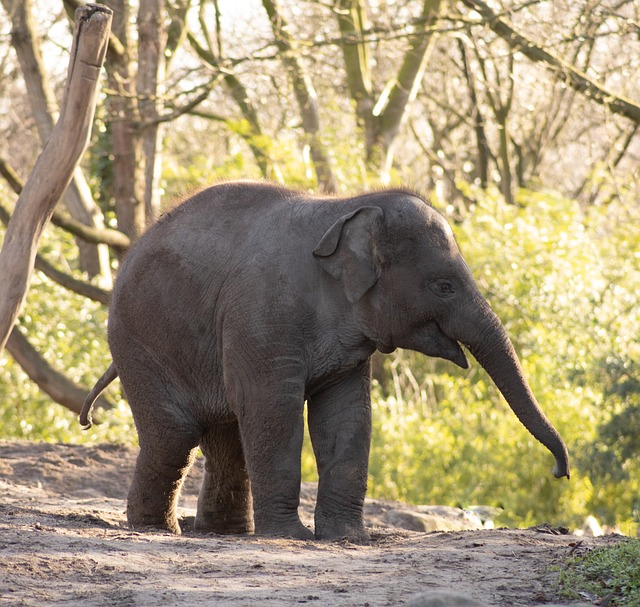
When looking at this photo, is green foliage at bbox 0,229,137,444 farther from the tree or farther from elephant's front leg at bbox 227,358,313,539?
elephant's front leg at bbox 227,358,313,539

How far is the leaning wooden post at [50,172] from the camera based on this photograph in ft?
26.6

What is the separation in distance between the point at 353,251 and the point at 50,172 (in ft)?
9.62

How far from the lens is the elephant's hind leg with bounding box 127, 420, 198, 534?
7.06 m

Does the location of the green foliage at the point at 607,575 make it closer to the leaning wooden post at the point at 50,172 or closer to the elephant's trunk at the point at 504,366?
the elephant's trunk at the point at 504,366

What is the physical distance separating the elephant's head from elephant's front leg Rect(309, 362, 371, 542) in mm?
A: 486

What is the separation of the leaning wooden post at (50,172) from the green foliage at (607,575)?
4655 mm

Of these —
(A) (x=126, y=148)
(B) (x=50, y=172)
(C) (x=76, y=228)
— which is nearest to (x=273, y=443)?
(B) (x=50, y=172)

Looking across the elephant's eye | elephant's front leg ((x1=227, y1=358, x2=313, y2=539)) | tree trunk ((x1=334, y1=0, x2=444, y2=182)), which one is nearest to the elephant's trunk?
the elephant's eye

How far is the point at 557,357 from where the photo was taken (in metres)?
12.5

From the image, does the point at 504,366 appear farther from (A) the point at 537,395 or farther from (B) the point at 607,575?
(A) the point at 537,395

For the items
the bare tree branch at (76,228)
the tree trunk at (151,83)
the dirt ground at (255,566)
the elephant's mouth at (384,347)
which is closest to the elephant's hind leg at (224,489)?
the dirt ground at (255,566)

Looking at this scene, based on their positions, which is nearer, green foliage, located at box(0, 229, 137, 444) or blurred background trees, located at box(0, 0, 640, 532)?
blurred background trees, located at box(0, 0, 640, 532)

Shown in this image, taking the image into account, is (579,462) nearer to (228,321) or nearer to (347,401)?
(347,401)

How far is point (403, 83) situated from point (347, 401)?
38.8 feet
